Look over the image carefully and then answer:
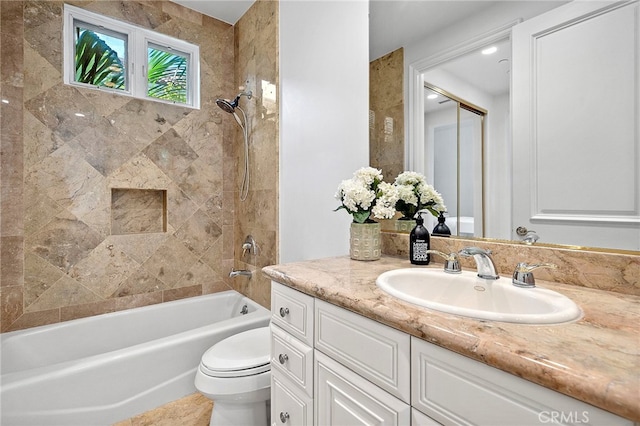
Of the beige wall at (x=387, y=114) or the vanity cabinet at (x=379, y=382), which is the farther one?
the beige wall at (x=387, y=114)

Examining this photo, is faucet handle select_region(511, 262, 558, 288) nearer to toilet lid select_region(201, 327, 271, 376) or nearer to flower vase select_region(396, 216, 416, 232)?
flower vase select_region(396, 216, 416, 232)

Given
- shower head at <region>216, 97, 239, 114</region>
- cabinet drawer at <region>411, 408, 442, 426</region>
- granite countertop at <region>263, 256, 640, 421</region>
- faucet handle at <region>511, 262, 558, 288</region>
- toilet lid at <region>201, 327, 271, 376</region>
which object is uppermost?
shower head at <region>216, 97, 239, 114</region>

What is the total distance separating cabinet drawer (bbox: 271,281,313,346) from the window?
6.42ft

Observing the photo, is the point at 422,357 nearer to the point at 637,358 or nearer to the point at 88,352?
the point at 637,358

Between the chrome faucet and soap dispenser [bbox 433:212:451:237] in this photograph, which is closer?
the chrome faucet

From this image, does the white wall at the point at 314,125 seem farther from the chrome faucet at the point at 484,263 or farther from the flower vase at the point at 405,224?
the chrome faucet at the point at 484,263

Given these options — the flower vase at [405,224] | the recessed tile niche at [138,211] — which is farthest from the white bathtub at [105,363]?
the flower vase at [405,224]

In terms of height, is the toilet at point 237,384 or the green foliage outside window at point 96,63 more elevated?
the green foliage outside window at point 96,63

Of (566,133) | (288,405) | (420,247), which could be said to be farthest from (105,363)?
(566,133)

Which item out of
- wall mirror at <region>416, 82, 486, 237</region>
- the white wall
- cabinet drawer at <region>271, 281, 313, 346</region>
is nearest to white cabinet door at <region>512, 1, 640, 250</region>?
wall mirror at <region>416, 82, 486, 237</region>

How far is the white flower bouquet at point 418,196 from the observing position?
53.6 inches

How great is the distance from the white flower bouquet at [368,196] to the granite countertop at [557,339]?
0.46 meters

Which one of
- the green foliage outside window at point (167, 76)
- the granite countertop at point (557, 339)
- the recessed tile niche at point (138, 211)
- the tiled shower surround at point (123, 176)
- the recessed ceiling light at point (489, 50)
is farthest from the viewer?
the green foliage outside window at point (167, 76)

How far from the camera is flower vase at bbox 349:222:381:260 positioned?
1323 mm
